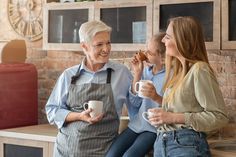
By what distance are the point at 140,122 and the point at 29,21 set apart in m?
1.76

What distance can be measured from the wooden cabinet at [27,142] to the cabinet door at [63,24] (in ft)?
2.01

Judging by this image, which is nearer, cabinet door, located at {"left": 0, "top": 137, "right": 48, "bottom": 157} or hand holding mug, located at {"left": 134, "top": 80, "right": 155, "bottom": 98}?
hand holding mug, located at {"left": 134, "top": 80, "right": 155, "bottom": 98}

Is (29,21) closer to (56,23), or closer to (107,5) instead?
(56,23)

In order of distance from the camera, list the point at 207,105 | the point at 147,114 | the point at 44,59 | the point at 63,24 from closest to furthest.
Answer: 1. the point at 207,105
2. the point at 147,114
3. the point at 63,24
4. the point at 44,59

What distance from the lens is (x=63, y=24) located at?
375 centimetres

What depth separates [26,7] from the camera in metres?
4.28

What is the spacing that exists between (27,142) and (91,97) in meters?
0.87

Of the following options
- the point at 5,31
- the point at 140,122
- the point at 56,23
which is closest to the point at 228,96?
the point at 140,122

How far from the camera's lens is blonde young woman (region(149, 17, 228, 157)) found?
227 centimetres

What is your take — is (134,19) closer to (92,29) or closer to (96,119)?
(92,29)

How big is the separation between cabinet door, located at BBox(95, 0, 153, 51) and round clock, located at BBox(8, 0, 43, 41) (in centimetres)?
86

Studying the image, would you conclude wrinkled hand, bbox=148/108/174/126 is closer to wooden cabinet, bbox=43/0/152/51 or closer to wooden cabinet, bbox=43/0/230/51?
wooden cabinet, bbox=43/0/230/51

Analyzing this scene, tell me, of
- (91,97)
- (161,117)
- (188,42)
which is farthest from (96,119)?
(188,42)

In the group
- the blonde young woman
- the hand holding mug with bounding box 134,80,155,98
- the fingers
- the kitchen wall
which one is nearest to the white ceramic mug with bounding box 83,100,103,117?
the fingers
